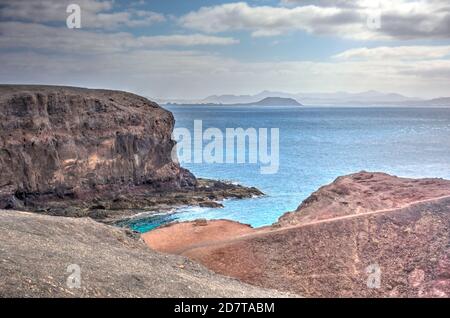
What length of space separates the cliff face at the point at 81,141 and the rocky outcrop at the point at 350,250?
3604cm

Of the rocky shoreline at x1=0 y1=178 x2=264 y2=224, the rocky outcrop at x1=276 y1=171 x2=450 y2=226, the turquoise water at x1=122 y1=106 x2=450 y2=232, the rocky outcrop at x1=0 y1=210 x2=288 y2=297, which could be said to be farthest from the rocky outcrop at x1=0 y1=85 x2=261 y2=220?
the rocky outcrop at x1=0 y1=210 x2=288 y2=297

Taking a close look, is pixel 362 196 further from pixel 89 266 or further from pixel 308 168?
pixel 308 168

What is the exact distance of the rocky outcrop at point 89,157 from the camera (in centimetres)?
5494

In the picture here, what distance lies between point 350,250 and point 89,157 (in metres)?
44.4

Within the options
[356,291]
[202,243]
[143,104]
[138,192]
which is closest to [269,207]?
[138,192]

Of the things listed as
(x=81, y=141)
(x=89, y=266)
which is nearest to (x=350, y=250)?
(x=89, y=266)

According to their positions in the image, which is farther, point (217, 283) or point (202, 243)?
point (202, 243)

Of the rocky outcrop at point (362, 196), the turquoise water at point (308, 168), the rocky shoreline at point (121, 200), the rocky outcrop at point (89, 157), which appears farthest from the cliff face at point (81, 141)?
the rocky outcrop at point (362, 196)

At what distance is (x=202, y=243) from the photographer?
23.3 meters

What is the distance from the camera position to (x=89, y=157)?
197ft

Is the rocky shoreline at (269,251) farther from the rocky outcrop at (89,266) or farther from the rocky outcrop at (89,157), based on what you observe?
the rocky outcrop at (89,157)
